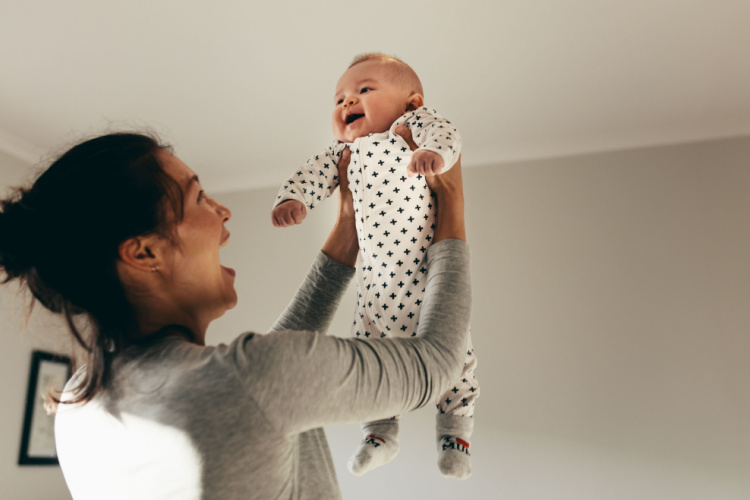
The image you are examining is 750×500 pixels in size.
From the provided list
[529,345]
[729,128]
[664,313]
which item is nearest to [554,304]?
[529,345]

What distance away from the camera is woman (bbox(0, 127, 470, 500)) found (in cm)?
63

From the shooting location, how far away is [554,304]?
104 inches

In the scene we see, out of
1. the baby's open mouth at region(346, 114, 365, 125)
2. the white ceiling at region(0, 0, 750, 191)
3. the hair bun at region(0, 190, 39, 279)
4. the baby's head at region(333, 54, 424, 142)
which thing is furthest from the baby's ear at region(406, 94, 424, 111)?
the white ceiling at region(0, 0, 750, 191)

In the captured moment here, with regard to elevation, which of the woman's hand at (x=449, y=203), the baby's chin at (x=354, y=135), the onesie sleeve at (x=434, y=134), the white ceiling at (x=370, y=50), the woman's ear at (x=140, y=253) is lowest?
the woman's ear at (x=140, y=253)

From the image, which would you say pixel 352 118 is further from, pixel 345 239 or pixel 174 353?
pixel 174 353

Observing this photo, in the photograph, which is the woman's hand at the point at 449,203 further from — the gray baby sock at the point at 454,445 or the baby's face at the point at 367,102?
the gray baby sock at the point at 454,445

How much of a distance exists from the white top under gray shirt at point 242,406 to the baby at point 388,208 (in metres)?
0.24

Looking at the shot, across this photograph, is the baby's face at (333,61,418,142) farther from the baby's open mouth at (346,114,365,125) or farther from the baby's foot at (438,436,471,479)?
the baby's foot at (438,436,471,479)

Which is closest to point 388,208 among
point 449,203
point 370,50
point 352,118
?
point 449,203

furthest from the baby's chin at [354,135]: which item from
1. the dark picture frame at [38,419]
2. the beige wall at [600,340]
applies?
the dark picture frame at [38,419]

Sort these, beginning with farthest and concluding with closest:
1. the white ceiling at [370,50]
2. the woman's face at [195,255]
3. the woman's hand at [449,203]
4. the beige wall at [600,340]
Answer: the beige wall at [600,340], the white ceiling at [370,50], the woman's hand at [449,203], the woman's face at [195,255]

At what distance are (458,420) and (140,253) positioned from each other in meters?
0.58

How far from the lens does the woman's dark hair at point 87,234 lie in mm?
705

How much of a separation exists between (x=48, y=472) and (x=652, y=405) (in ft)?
8.56
